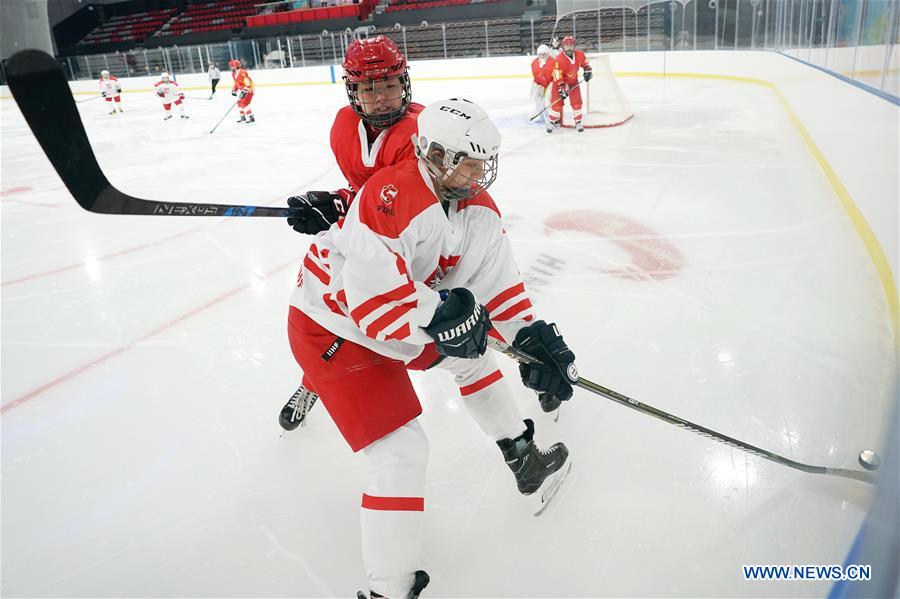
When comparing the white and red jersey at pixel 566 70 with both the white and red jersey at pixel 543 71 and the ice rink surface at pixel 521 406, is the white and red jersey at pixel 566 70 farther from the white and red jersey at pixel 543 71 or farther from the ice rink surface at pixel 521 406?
the ice rink surface at pixel 521 406

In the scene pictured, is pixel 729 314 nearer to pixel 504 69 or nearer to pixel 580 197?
pixel 580 197

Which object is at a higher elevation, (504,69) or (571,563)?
(504,69)

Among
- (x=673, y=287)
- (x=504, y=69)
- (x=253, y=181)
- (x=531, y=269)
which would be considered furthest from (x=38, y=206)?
(x=504, y=69)

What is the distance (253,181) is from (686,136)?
3.94 meters

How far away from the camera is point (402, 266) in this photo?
1147mm

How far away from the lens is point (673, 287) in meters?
2.57

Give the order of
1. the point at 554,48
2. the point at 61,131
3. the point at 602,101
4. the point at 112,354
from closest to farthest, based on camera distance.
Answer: the point at 61,131 → the point at 112,354 → the point at 554,48 → the point at 602,101

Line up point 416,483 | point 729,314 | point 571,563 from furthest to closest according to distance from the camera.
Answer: point 729,314 → point 571,563 → point 416,483

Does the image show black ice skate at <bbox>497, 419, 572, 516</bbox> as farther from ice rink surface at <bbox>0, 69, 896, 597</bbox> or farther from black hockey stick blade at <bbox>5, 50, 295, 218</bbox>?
black hockey stick blade at <bbox>5, 50, 295, 218</bbox>

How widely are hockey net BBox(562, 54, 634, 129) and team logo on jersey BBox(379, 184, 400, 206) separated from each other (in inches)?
234

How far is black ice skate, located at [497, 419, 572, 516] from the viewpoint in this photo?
142 centimetres

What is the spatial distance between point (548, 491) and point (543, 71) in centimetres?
588

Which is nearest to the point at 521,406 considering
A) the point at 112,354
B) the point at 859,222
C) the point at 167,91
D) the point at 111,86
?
the point at 112,354

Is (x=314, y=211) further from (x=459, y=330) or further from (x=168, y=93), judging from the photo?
(x=168, y=93)
